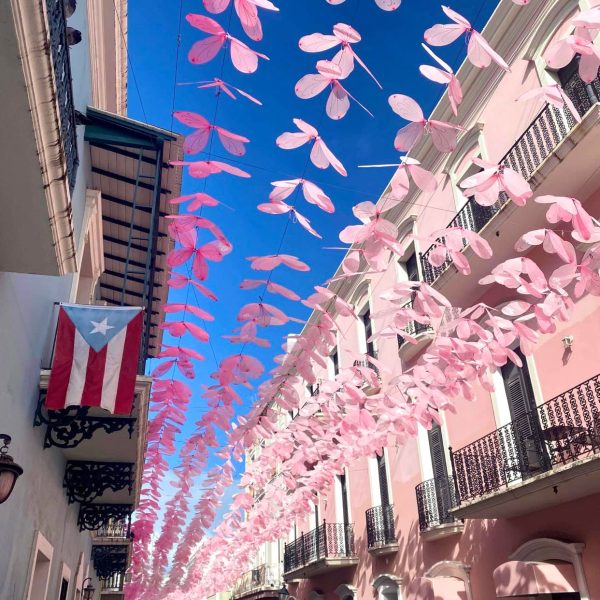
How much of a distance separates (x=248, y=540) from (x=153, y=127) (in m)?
12.7

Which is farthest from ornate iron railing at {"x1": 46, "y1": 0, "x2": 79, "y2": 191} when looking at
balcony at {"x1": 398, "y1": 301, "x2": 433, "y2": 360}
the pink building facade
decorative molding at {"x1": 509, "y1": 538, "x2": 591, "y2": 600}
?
balcony at {"x1": 398, "y1": 301, "x2": 433, "y2": 360}

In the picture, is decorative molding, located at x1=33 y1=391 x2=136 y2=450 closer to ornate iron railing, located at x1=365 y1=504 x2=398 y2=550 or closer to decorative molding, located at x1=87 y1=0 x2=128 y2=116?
decorative molding, located at x1=87 y1=0 x2=128 y2=116

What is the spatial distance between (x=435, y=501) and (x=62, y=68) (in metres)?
9.65

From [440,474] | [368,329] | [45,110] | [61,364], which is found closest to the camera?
[45,110]

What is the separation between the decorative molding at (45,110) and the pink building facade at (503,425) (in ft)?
6.49

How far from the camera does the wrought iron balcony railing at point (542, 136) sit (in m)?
7.50

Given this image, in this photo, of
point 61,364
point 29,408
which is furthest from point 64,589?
point 61,364

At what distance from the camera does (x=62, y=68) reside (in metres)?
3.53

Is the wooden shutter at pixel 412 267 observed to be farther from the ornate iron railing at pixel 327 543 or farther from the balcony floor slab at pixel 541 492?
the ornate iron railing at pixel 327 543

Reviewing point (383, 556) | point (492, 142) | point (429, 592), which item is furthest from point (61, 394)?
point (383, 556)

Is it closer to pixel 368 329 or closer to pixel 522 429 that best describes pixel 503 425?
pixel 522 429

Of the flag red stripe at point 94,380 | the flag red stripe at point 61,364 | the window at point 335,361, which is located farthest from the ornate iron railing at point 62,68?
the window at point 335,361

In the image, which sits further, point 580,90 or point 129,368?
point 580,90

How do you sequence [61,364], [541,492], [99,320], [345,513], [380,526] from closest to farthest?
[61,364]
[99,320]
[541,492]
[380,526]
[345,513]
